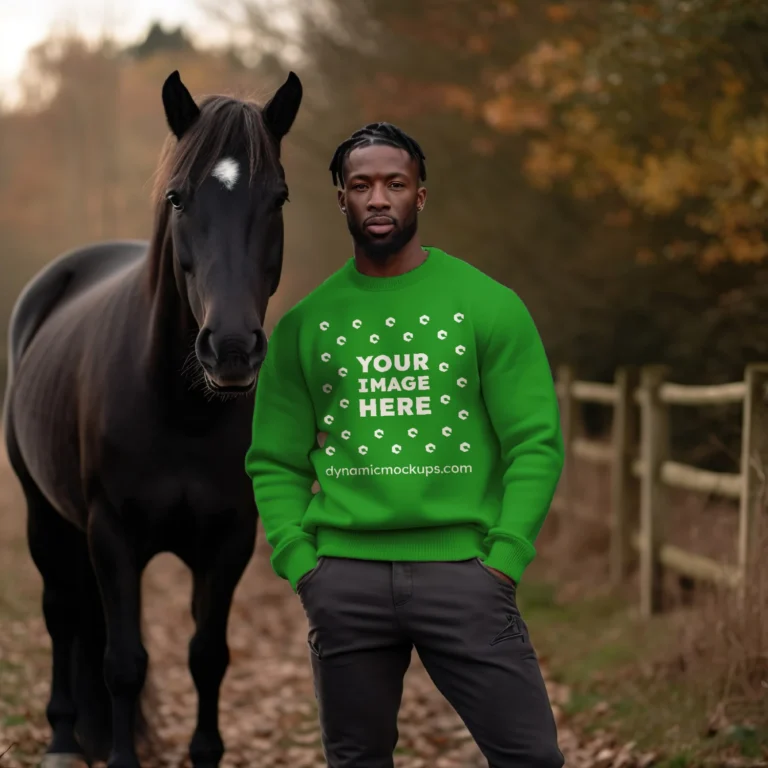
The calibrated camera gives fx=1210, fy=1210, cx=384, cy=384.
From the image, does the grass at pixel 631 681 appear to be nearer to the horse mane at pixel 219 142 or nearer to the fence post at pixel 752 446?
the fence post at pixel 752 446

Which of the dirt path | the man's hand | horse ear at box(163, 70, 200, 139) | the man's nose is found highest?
horse ear at box(163, 70, 200, 139)

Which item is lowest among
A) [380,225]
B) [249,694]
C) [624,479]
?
[249,694]

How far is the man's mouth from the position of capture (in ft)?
9.05

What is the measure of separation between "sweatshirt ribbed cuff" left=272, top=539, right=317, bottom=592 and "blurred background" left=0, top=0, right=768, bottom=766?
1744 mm

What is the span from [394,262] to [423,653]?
35.5 inches

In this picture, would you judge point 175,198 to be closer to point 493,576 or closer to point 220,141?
point 220,141

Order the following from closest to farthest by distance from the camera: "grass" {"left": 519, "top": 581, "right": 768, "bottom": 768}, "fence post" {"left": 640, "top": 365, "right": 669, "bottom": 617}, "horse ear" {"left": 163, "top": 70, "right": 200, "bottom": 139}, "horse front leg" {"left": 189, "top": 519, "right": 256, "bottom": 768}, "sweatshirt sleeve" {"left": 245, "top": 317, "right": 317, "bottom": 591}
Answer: "sweatshirt sleeve" {"left": 245, "top": 317, "right": 317, "bottom": 591} < "horse ear" {"left": 163, "top": 70, "right": 200, "bottom": 139} < "horse front leg" {"left": 189, "top": 519, "right": 256, "bottom": 768} < "grass" {"left": 519, "top": 581, "right": 768, "bottom": 768} < "fence post" {"left": 640, "top": 365, "right": 669, "bottom": 617}

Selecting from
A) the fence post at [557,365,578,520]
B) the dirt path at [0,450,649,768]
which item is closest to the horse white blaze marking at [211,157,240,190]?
the dirt path at [0,450,649,768]

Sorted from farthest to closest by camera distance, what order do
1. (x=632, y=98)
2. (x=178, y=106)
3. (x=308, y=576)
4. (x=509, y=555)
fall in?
1. (x=632, y=98)
2. (x=178, y=106)
3. (x=308, y=576)
4. (x=509, y=555)

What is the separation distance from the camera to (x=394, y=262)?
9.27 ft

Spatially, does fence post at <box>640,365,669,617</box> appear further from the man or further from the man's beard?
the man's beard

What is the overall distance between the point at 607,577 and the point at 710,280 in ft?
9.38

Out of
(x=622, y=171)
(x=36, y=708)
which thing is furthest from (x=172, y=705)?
(x=622, y=171)

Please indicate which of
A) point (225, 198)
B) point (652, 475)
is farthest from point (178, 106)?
point (652, 475)
